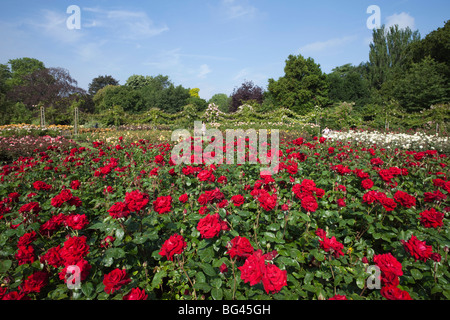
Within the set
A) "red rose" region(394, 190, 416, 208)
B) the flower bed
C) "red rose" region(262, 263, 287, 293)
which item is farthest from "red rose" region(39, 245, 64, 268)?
"red rose" region(394, 190, 416, 208)

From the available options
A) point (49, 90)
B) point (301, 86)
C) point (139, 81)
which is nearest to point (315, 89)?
point (301, 86)

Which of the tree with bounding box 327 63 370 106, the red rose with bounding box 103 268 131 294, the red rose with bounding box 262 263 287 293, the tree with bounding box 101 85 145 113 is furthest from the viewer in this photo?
the tree with bounding box 101 85 145 113

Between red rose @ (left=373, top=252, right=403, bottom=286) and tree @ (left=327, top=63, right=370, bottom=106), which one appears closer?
red rose @ (left=373, top=252, right=403, bottom=286)

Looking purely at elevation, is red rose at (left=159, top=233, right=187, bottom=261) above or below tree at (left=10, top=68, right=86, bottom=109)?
below

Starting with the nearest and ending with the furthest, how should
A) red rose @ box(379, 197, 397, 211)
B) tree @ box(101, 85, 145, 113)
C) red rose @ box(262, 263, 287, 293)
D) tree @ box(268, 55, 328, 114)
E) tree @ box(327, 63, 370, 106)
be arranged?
red rose @ box(262, 263, 287, 293), red rose @ box(379, 197, 397, 211), tree @ box(327, 63, 370, 106), tree @ box(268, 55, 328, 114), tree @ box(101, 85, 145, 113)

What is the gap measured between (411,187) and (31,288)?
3.66 m

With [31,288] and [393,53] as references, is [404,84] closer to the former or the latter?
[393,53]

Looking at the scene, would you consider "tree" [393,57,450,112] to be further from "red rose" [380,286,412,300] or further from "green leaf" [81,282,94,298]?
"green leaf" [81,282,94,298]

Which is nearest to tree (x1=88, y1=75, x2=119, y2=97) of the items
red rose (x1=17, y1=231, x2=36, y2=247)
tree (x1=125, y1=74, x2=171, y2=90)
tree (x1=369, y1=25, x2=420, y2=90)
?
tree (x1=125, y1=74, x2=171, y2=90)

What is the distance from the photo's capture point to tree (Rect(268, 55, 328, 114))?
3209cm

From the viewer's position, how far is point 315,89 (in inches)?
1308

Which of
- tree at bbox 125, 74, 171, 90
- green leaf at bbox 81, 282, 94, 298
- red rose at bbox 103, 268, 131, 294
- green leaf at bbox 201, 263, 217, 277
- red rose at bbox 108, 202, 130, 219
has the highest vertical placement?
tree at bbox 125, 74, 171, 90

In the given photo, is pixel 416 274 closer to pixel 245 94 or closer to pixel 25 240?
pixel 25 240

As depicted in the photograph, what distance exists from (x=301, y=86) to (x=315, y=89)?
230cm
